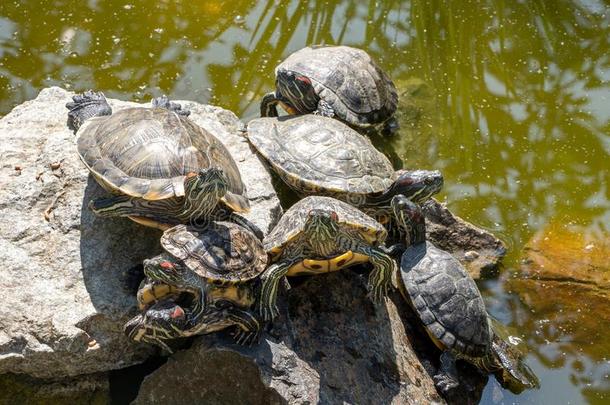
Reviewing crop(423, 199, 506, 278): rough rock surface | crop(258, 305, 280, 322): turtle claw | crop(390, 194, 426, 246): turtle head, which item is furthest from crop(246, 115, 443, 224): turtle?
crop(258, 305, 280, 322): turtle claw

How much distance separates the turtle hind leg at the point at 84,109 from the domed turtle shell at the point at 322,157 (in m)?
1.12

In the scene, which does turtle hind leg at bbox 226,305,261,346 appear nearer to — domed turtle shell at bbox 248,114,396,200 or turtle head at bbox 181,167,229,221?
turtle head at bbox 181,167,229,221

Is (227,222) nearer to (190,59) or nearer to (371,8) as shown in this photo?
(190,59)

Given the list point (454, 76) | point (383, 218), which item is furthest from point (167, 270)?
point (454, 76)

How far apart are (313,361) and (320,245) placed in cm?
66

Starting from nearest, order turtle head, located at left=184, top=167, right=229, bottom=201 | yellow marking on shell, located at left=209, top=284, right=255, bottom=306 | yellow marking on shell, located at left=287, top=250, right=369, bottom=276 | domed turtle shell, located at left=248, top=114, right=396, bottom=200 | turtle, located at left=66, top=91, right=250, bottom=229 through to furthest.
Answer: yellow marking on shell, located at left=209, top=284, right=255, bottom=306
turtle head, located at left=184, top=167, right=229, bottom=201
turtle, located at left=66, top=91, right=250, bottom=229
yellow marking on shell, located at left=287, top=250, right=369, bottom=276
domed turtle shell, located at left=248, top=114, right=396, bottom=200

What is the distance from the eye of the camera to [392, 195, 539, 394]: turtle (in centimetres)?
462

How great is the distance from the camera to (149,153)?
421 cm

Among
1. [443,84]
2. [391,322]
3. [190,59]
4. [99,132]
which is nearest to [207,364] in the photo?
[391,322]

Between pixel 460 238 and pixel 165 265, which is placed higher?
pixel 165 265

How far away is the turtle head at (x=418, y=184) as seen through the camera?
5211 mm

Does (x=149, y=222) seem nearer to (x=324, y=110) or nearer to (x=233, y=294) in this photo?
(x=233, y=294)

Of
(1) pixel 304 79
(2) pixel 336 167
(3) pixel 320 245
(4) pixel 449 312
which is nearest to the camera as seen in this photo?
(3) pixel 320 245

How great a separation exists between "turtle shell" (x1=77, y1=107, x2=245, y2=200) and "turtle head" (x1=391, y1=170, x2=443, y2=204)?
1.34 m
